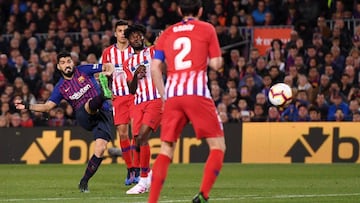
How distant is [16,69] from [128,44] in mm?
9954

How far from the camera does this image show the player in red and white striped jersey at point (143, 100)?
1399cm

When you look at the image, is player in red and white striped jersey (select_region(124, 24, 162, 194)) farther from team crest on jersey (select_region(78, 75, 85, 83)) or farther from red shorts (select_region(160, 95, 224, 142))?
red shorts (select_region(160, 95, 224, 142))

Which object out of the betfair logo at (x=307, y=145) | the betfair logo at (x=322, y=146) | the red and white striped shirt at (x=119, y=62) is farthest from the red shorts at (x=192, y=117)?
the betfair logo at (x=307, y=145)

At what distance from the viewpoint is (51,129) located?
21.8m

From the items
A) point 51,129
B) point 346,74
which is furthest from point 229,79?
point 51,129

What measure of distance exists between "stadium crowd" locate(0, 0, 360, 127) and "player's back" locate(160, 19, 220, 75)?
10954 mm

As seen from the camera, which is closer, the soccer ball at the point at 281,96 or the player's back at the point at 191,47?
the player's back at the point at 191,47

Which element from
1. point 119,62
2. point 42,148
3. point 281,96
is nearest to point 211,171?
point 119,62

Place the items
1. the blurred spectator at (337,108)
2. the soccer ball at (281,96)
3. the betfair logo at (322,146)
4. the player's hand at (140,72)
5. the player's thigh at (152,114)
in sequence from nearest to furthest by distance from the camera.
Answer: the player's thigh at (152,114) → the player's hand at (140,72) → the soccer ball at (281,96) → the betfair logo at (322,146) → the blurred spectator at (337,108)

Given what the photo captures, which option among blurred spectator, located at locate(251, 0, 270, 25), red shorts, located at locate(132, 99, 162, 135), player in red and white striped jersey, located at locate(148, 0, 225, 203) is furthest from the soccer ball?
player in red and white striped jersey, located at locate(148, 0, 225, 203)

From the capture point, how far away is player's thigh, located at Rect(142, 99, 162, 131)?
13961 mm

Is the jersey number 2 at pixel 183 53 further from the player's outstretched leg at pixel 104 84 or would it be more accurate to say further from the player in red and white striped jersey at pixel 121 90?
the player in red and white striped jersey at pixel 121 90

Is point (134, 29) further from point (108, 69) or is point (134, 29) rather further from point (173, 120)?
point (173, 120)

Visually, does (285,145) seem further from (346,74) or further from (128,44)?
(128,44)
